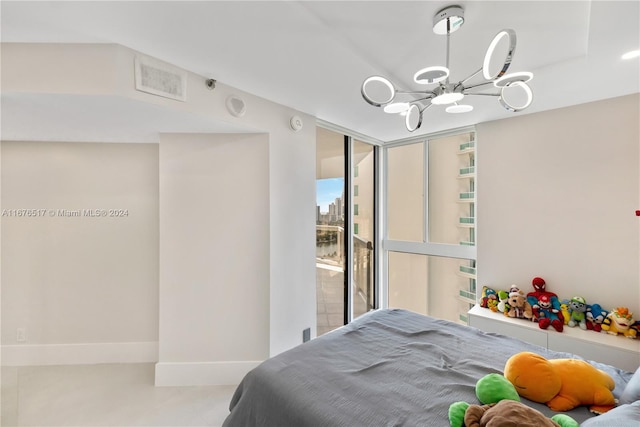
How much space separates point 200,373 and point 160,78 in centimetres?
232

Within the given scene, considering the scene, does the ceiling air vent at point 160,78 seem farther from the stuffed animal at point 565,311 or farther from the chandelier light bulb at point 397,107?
the stuffed animal at point 565,311

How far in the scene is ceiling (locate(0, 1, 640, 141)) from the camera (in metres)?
1.28

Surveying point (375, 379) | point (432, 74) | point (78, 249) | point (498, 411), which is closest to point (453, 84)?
point (432, 74)

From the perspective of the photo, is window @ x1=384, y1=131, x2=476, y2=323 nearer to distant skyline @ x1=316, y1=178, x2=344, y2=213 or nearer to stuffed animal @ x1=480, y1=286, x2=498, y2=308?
stuffed animal @ x1=480, y1=286, x2=498, y2=308

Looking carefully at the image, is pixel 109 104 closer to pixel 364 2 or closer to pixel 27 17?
pixel 27 17

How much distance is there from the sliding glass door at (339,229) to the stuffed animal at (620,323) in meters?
2.28

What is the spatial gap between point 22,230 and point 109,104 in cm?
202

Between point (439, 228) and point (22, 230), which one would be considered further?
point (439, 228)

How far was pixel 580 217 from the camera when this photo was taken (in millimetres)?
2385

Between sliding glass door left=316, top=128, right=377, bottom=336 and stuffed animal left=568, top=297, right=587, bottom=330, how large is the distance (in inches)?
81.8

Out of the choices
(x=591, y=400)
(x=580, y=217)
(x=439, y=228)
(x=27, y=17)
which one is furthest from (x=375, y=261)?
(x=27, y=17)

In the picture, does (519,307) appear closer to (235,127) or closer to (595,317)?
(595,317)

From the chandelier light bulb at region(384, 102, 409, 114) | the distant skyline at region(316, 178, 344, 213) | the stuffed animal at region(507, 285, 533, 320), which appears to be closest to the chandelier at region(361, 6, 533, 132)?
the chandelier light bulb at region(384, 102, 409, 114)

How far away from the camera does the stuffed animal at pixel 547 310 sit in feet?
7.57
